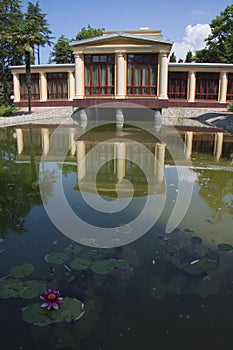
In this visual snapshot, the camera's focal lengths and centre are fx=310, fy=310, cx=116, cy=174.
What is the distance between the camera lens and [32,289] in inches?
139

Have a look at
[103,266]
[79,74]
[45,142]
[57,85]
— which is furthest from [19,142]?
[57,85]

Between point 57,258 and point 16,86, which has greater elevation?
point 16,86

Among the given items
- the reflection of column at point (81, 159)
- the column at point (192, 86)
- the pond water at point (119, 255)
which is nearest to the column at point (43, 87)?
the column at point (192, 86)

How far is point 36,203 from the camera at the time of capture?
6.39 metres

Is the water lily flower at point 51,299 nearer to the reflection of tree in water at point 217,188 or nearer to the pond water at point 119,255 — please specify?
the pond water at point 119,255

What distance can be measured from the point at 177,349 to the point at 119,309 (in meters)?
0.72

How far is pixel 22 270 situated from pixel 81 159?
7115 millimetres

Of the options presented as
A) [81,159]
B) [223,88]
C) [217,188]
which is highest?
[223,88]

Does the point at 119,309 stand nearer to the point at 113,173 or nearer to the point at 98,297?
the point at 98,297

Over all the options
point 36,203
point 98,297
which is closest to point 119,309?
point 98,297

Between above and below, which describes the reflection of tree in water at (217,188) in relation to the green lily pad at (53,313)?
above

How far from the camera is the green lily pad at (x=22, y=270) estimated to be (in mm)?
3803

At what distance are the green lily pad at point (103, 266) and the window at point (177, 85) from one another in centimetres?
2884

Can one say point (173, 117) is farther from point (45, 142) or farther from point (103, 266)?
point (103, 266)
